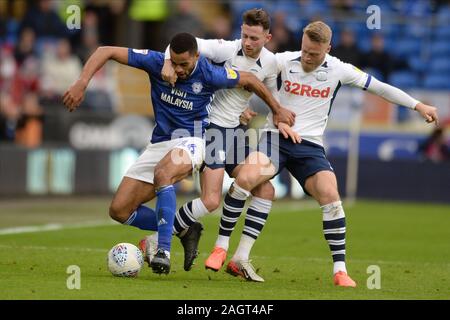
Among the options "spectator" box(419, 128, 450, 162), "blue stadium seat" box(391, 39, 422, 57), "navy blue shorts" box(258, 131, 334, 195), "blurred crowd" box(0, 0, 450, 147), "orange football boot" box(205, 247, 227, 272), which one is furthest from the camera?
"blue stadium seat" box(391, 39, 422, 57)

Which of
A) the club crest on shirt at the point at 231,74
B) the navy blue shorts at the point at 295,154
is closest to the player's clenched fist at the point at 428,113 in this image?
the navy blue shorts at the point at 295,154

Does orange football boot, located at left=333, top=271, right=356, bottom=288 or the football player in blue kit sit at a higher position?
the football player in blue kit

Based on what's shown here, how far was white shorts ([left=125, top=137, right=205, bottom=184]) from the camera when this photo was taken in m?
9.48

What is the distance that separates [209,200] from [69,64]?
40.5ft

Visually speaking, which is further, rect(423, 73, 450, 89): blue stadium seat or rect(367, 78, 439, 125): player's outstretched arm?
rect(423, 73, 450, 89): blue stadium seat

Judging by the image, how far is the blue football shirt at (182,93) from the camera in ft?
31.1

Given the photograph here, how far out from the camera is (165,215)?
9.16 metres

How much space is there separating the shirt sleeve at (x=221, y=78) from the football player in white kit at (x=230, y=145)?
281mm

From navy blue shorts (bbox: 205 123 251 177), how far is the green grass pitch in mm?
1029

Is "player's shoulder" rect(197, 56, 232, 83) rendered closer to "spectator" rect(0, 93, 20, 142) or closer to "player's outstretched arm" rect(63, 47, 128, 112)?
"player's outstretched arm" rect(63, 47, 128, 112)

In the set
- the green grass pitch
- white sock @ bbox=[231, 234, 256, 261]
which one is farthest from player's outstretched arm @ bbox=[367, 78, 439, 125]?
white sock @ bbox=[231, 234, 256, 261]
